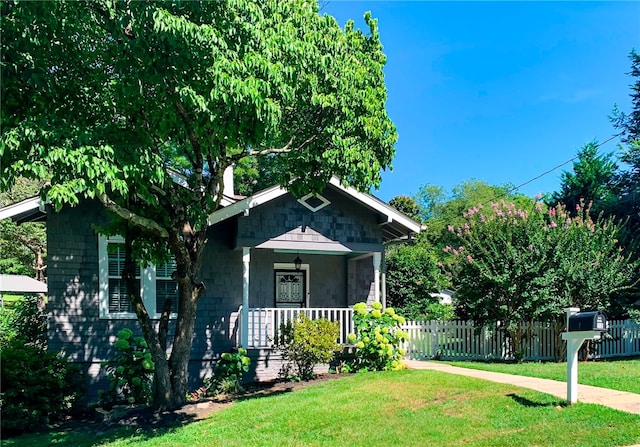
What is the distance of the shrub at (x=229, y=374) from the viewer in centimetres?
1197

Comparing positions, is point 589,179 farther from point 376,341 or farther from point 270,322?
point 270,322

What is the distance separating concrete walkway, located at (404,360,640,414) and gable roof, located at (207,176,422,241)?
418cm

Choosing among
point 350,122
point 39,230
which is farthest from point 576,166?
point 39,230

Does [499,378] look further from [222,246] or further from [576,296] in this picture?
[222,246]

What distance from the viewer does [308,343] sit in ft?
38.9

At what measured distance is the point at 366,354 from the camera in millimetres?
12219

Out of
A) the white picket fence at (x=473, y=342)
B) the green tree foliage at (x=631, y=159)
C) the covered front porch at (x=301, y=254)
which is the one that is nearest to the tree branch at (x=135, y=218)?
the covered front porch at (x=301, y=254)

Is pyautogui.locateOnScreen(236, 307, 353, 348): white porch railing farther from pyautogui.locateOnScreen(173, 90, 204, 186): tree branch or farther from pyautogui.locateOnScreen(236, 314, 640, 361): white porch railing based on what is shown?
pyautogui.locateOnScreen(173, 90, 204, 186): tree branch

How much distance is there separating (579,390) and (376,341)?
442 centimetres

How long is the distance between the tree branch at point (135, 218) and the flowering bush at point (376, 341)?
4.95 m

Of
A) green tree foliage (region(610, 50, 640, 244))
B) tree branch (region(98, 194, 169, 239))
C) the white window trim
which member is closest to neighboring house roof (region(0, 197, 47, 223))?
tree branch (region(98, 194, 169, 239))

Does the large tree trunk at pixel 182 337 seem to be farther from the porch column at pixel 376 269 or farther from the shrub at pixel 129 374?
the porch column at pixel 376 269

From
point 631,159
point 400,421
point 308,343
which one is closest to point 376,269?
point 308,343

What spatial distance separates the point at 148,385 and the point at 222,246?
3.72 m
